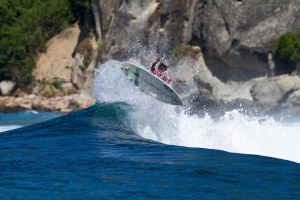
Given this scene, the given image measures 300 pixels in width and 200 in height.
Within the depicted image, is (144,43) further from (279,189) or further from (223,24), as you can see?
(279,189)

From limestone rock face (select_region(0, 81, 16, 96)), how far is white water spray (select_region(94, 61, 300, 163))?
29.2 meters

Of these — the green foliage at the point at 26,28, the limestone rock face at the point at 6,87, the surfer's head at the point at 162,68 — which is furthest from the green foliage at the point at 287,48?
the limestone rock face at the point at 6,87

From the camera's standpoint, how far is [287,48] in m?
34.6

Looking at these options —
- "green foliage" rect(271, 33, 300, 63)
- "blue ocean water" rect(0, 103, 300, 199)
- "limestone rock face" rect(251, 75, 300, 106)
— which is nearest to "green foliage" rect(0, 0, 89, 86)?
"green foliage" rect(271, 33, 300, 63)

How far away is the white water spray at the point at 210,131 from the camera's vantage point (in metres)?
14.3

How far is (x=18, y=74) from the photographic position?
46875mm

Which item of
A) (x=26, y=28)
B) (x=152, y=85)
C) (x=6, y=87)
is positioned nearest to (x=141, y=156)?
(x=152, y=85)

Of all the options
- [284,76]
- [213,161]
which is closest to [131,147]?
[213,161]

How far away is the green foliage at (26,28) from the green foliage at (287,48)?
16.8 meters

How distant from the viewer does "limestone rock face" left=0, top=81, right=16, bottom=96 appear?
152 ft

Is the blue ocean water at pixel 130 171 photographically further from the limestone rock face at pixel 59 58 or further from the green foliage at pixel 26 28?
the green foliage at pixel 26 28

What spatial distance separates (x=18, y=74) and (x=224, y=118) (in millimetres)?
32704

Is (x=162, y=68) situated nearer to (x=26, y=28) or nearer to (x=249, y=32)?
(x=249, y=32)

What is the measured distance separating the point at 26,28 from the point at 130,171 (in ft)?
132
